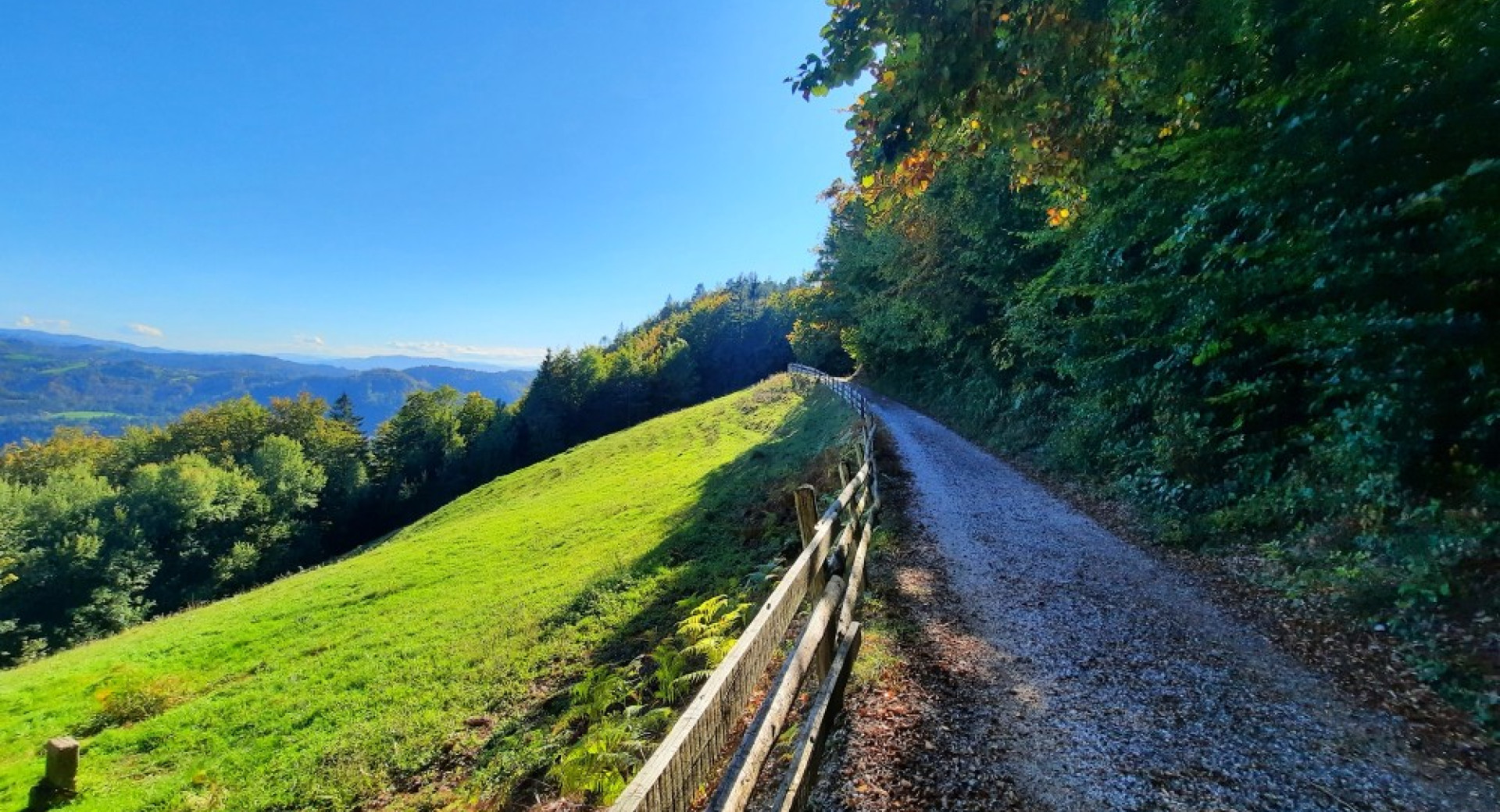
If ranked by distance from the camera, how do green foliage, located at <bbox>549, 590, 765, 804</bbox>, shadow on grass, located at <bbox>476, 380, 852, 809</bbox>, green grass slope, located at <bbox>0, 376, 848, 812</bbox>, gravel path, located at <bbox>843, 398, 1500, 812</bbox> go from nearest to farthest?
gravel path, located at <bbox>843, 398, 1500, 812</bbox> → green foliage, located at <bbox>549, 590, 765, 804</bbox> → shadow on grass, located at <bbox>476, 380, 852, 809</bbox> → green grass slope, located at <bbox>0, 376, 848, 812</bbox>

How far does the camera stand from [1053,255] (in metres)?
15.5

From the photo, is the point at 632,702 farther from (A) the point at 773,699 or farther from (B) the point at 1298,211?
(B) the point at 1298,211

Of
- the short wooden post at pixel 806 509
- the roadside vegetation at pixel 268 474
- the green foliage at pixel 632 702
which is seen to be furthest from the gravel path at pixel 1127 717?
the roadside vegetation at pixel 268 474

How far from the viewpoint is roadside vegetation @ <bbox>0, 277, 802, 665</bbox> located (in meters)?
36.8

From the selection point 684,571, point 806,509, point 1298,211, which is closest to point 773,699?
point 806,509

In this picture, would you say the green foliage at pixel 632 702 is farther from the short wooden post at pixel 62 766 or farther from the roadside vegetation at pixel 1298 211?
the short wooden post at pixel 62 766

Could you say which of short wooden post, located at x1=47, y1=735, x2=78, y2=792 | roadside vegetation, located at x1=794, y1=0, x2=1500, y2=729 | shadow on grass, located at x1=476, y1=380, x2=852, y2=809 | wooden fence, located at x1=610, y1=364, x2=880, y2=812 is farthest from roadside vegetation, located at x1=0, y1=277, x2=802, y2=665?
roadside vegetation, located at x1=794, y1=0, x2=1500, y2=729

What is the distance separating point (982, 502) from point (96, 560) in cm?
5360

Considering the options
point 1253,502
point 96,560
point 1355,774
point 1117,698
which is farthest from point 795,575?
point 96,560

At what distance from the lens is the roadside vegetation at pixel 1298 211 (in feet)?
15.0

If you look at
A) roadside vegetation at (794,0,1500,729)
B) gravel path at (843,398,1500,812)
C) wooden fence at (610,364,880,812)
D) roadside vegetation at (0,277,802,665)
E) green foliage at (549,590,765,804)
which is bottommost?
roadside vegetation at (0,277,802,665)

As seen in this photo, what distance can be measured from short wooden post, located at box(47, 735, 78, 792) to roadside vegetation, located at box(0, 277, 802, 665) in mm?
33126

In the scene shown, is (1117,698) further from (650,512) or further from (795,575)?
(650,512)

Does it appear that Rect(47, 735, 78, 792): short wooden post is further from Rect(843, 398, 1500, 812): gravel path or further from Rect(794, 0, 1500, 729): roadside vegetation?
Rect(794, 0, 1500, 729): roadside vegetation
